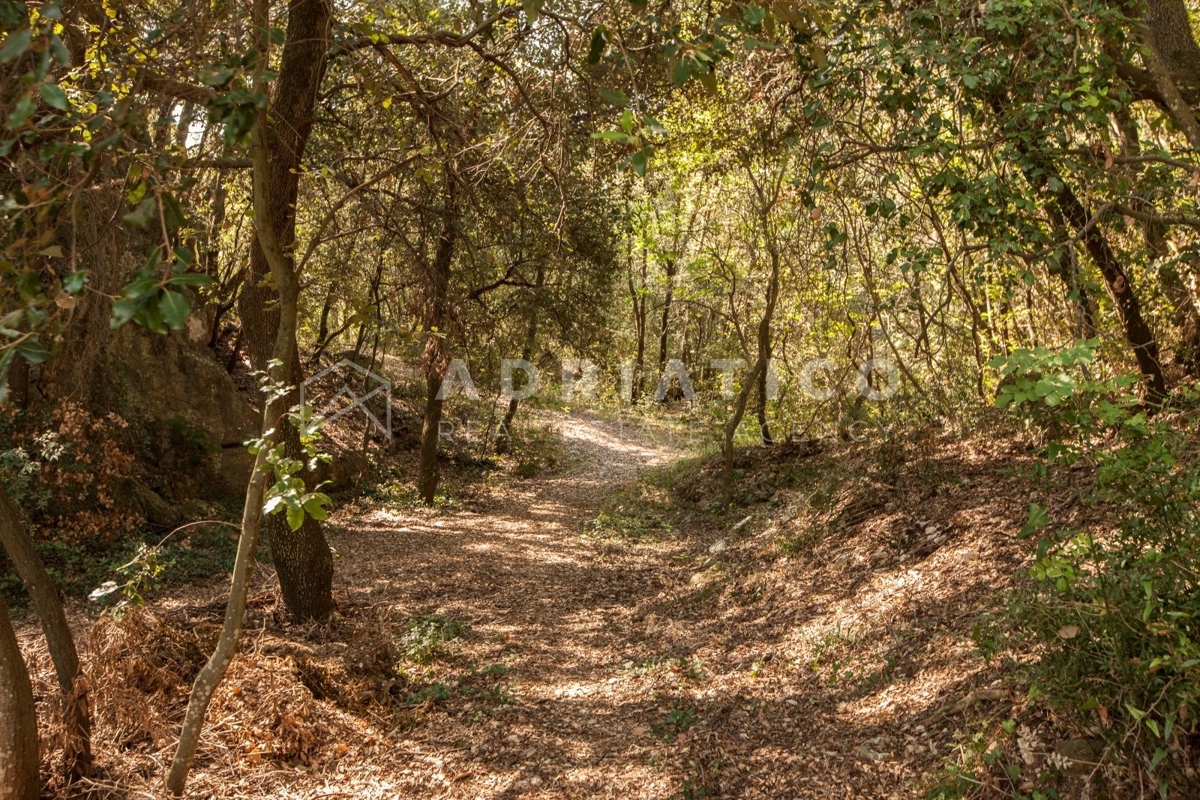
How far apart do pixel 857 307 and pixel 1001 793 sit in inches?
250

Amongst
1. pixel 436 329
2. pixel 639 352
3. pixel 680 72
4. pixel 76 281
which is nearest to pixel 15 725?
pixel 76 281

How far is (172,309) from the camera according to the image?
5.35ft

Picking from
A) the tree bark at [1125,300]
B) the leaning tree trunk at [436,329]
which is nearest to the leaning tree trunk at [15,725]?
the leaning tree trunk at [436,329]

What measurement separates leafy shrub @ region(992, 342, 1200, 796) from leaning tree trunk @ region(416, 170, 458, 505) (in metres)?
4.70

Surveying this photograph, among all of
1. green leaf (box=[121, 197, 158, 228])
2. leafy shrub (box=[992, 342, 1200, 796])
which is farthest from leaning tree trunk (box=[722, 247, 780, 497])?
green leaf (box=[121, 197, 158, 228])

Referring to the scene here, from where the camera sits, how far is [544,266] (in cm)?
1365

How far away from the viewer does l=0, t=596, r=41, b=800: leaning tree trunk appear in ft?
11.4

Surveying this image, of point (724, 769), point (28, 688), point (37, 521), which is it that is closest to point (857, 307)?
point (724, 769)

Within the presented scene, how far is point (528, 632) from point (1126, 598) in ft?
16.6

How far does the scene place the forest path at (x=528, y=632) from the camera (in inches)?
181

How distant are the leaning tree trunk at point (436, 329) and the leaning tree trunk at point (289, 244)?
1152mm

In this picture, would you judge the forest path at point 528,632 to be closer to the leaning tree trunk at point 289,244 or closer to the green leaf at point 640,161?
the leaning tree trunk at point 289,244

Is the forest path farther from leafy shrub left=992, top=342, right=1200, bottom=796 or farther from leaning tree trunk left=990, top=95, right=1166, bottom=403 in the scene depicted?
leaning tree trunk left=990, top=95, right=1166, bottom=403

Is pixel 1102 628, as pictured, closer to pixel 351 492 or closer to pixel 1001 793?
pixel 1001 793
